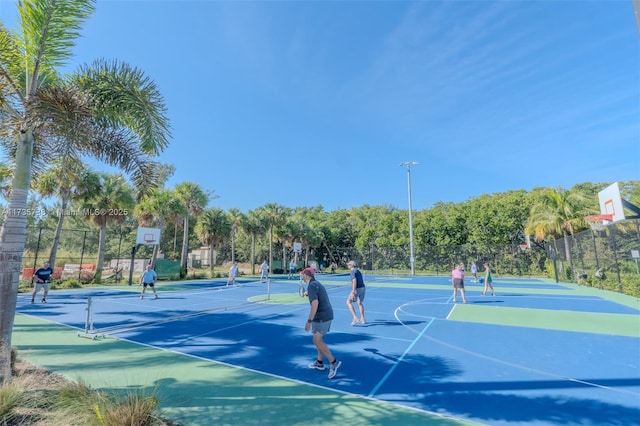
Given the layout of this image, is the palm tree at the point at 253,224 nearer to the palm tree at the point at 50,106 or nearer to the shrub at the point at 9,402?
the palm tree at the point at 50,106

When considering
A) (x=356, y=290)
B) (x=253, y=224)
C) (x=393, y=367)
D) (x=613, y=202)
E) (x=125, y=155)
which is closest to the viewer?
(x=393, y=367)

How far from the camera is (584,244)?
2234cm

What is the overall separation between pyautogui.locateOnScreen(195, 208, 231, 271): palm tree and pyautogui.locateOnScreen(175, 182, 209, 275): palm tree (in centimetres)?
412

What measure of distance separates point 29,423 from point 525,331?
10.5 m

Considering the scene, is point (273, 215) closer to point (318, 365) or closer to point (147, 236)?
point (147, 236)

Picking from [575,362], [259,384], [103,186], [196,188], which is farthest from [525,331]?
[196,188]

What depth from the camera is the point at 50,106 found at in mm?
5090

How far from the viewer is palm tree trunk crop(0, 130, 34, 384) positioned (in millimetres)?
4738

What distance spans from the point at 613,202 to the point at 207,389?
21.5 meters

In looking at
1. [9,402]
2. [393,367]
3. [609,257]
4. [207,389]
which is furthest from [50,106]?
[609,257]

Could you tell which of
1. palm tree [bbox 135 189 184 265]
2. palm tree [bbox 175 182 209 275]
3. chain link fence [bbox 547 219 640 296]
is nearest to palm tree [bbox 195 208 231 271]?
palm tree [bbox 175 182 209 275]

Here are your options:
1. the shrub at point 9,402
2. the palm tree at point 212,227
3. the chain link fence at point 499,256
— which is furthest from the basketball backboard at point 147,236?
the shrub at point 9,402

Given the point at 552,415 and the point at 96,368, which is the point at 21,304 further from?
the point at 552,415

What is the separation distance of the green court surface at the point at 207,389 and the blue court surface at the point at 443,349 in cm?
32
